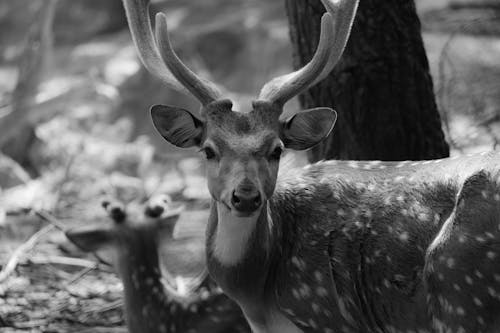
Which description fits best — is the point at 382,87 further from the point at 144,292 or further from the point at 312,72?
the point at 144,292

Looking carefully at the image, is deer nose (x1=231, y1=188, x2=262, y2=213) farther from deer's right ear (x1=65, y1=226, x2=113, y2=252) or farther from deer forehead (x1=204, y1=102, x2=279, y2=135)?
deer's right ear (x1=65, y1=226, x2=113, y2=252)

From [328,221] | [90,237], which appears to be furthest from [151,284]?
[328,221]

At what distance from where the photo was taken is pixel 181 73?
4.51 m

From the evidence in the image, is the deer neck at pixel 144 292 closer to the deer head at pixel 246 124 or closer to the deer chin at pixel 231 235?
the deer chin at pixel 231 235

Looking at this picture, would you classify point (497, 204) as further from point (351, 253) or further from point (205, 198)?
point (205, 198)

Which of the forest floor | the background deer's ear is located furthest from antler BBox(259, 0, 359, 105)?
the forest floor

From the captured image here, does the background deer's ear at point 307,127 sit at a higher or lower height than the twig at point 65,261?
higher

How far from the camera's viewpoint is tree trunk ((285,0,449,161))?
5.62m

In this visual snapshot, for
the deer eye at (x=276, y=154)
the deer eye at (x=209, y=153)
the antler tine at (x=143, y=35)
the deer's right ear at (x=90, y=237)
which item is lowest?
the deer's right ear at (x=90, y=237)

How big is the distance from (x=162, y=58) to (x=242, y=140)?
0.61m

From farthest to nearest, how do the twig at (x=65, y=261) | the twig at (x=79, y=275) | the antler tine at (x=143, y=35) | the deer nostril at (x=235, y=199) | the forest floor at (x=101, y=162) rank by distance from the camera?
the twig at (x=65, y=261)
the twig at (x=79, y=275)
the forest floor at (x=101, y=162)
the antler tine at (x=143, y=35)
the deer nostril at (x=235, y=199)

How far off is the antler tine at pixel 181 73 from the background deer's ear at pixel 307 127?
0.35 meters

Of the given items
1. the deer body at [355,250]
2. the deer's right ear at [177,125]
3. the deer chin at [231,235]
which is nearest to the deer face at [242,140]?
the deer's right ear at [177,125]

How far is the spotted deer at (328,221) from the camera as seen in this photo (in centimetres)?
401
